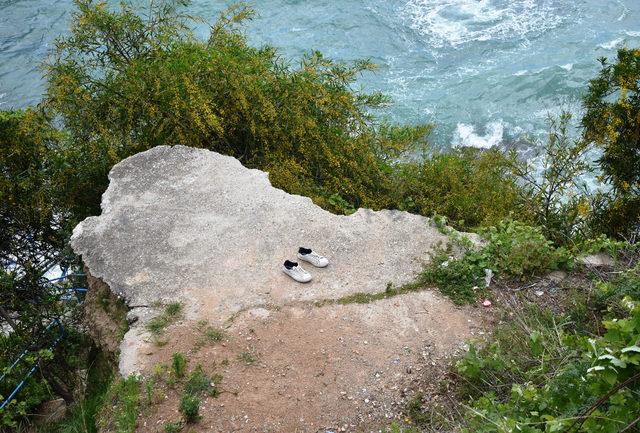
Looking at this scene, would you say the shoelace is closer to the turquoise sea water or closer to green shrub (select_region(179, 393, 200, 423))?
green shrub (select_region(179, 393, 200, 423))

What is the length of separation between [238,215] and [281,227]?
0.49m

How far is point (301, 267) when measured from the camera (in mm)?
5855

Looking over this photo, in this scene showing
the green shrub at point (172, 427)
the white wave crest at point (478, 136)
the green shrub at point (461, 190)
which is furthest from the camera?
the white wave crest at point (478, 136)

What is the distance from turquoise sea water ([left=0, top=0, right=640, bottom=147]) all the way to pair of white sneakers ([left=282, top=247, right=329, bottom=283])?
277 inches

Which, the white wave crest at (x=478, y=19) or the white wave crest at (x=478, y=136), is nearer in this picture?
the white wave crest at (x=478, y=136)

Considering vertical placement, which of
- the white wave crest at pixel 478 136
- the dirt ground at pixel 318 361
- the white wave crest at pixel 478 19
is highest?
the dirt ground at pixel 318 361

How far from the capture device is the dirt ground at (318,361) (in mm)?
4645

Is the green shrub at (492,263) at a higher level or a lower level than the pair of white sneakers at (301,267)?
lower

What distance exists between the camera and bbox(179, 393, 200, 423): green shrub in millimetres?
4566

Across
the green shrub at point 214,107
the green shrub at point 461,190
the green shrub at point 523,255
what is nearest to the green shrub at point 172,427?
the green shrub at point 523,255

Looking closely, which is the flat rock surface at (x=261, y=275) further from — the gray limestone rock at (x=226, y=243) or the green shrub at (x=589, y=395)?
the green shrub at (x=589, y=395)

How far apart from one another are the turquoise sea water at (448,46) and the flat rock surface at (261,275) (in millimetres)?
6501

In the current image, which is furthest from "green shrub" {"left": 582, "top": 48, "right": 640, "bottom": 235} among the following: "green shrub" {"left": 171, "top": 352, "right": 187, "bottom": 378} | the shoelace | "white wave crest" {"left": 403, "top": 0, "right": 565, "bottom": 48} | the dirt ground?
"white wave crest" {"left": 403, "top": 0, "right": 565, "bottom": 48}

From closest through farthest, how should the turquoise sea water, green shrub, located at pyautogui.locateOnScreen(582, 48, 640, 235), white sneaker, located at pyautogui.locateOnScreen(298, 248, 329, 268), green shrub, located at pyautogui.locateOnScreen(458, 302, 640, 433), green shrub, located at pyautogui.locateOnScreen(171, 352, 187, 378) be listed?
green shrub, located at pyautogui.locateOnScreen(458, 302, 640, 433) < green shrub, located at pyautogui.locateOnScreen(171, 352, 187, 378) < white sneaker, located at pyautogui.locateOnScreen(298, 248, 329, 268) < green shrub, located at pyautogui.locateOnScreen(582, 48, 640, 235) < the turquoise sea water
